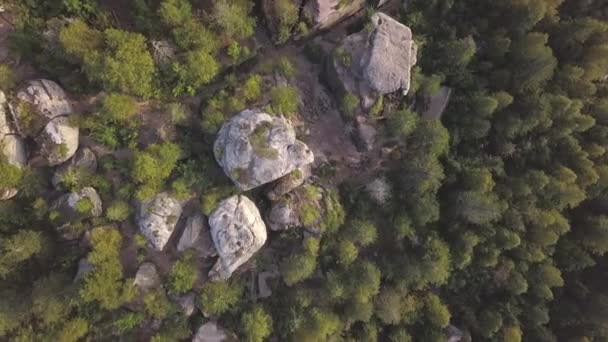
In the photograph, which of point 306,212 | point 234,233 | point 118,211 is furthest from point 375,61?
point 118,211

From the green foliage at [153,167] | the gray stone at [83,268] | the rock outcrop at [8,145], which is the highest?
the rock outcrop at [8,145]

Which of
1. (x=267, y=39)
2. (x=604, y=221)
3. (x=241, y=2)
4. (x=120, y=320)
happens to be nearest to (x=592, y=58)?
(x=604, y=221)

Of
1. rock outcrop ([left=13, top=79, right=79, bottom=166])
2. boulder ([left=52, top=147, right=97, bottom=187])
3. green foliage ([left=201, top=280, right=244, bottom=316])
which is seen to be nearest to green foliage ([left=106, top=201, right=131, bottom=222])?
boulder ([left=52, top=147, right=97, bottom=187])

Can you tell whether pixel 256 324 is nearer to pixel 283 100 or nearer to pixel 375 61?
pixel 283 100

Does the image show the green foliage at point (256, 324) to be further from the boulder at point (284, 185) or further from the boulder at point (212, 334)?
the boulder at point (284, 185)

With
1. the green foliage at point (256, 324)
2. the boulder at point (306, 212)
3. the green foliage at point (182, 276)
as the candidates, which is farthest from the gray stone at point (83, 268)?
the boulder at point (306, 212)

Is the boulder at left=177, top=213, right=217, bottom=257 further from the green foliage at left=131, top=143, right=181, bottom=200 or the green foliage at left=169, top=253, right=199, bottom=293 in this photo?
the green foliage at left=131, top=143, right=181, bottom=200

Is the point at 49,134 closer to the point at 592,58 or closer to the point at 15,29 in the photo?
the point at 15,29
